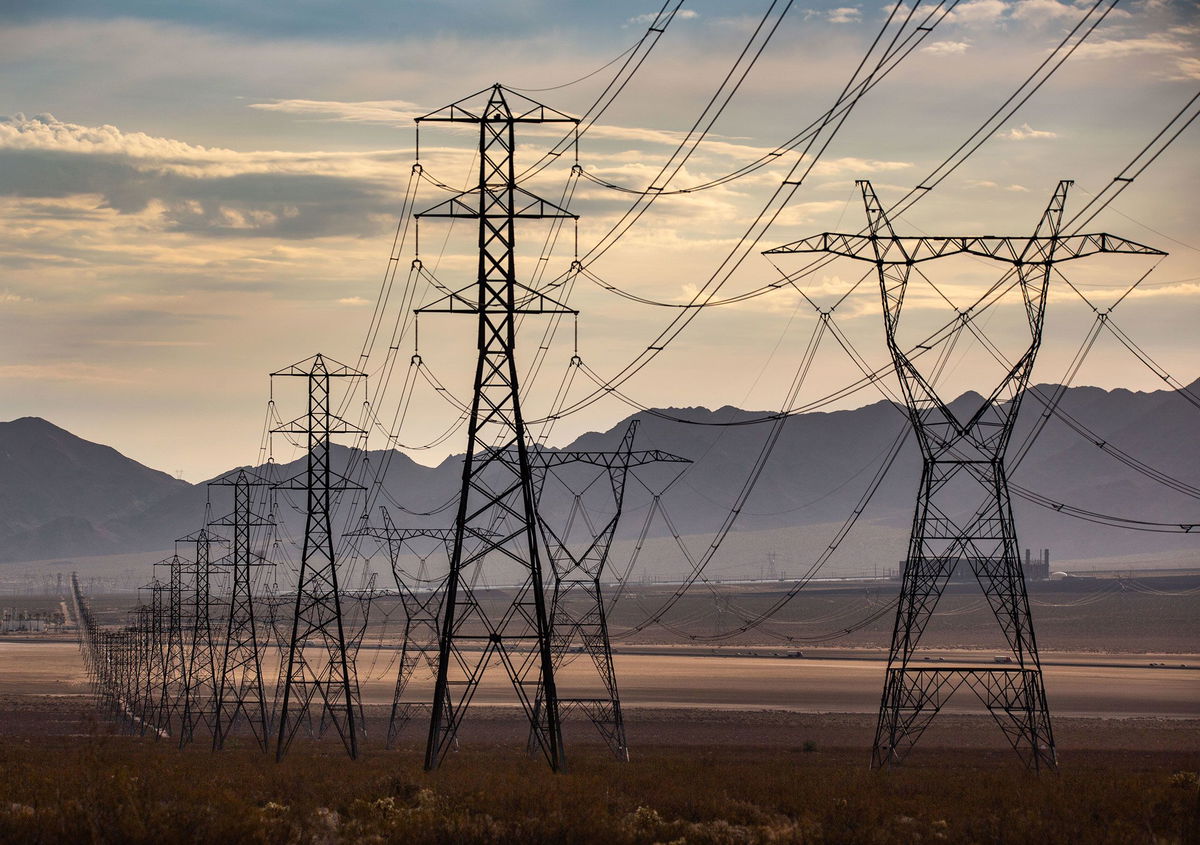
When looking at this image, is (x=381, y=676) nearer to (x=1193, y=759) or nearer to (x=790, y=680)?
(x=790, y=680)

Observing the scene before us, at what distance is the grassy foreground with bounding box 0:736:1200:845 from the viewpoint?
28.5 meters

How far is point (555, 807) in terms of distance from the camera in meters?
30.9

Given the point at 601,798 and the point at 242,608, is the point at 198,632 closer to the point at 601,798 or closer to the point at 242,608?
the point at 242,608

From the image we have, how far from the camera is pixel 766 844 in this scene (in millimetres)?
28391

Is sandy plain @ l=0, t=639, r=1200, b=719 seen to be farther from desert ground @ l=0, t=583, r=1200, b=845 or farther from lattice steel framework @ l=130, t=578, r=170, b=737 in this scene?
desert ground @ l=0, t=583, r=1200, b=845

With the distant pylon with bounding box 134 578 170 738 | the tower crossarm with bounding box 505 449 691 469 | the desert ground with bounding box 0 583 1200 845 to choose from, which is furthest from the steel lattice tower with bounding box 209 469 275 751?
the tower crossarm with bounding box 505 449 691 469

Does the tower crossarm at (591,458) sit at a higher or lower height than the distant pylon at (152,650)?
higher

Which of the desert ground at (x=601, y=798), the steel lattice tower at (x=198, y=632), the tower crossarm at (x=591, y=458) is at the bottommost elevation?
the desert ground at (x=601, y=798)

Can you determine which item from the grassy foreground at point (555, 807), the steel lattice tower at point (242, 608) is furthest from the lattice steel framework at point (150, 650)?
the grassy foreground at point (555, 807)

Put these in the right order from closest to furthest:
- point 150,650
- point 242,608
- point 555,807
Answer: point 555,807, point 242,608, point 150,650

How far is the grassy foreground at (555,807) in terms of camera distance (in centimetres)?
2853

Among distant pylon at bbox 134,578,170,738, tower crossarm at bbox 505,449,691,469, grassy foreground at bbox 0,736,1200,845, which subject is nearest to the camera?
grassy foreground at bbox 0,736,1200,845

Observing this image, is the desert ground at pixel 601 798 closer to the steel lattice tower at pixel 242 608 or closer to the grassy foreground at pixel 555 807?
the grassy foreground at pixel 555 807

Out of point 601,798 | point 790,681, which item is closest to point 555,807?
point 601,798
